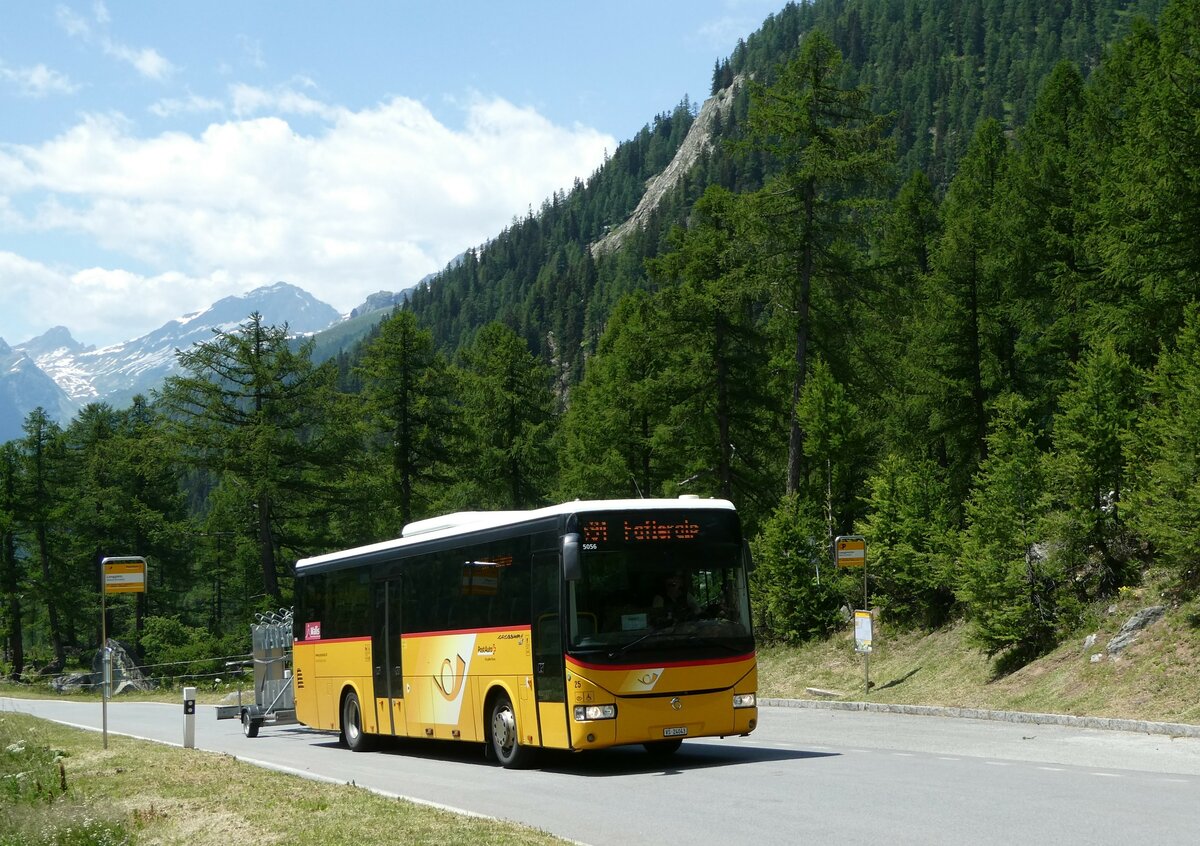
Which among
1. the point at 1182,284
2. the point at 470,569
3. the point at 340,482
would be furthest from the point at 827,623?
the point at 340,482

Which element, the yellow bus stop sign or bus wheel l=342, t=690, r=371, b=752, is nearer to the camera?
bus wheel l=342, t=690, r=371, b=752

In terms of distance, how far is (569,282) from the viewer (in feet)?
651

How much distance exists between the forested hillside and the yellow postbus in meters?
9.38

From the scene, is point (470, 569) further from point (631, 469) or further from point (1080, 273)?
point (631, 469)

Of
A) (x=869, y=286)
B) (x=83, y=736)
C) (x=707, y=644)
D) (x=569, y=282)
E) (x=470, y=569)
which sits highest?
(x=569, y=282)

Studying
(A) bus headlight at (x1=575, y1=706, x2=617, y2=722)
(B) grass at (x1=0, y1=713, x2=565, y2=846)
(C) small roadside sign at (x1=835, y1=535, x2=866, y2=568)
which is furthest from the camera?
(C) small roadside sign at (x1=835, y1=535, x2=866, y2=568)

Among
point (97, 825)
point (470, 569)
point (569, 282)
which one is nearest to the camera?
point (97, 825)

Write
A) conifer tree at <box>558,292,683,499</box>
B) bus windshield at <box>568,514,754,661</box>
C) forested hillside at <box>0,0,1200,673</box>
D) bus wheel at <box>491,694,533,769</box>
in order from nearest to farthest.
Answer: bus windshield at <box>568,514,754,661</box>
bus wheel at <box>491,694,533,769</box>
forested hillside at <box>0,0,1200,673</box>
conifer tree at <box>558,292,683,499</box>

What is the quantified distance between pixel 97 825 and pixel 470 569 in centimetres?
701

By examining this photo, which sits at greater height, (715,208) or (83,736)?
(715,208)

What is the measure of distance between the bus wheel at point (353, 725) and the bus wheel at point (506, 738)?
5.23m

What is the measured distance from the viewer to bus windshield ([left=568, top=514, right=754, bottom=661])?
14789 mm

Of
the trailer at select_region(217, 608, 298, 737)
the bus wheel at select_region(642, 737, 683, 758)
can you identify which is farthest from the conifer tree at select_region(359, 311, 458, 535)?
the bus wheel at select_region(642, 737, 683, 758)

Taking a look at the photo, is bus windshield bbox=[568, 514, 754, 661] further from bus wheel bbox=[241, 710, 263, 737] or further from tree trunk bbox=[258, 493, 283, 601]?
tree trunk bbox=[258, 493, 283, 601]
